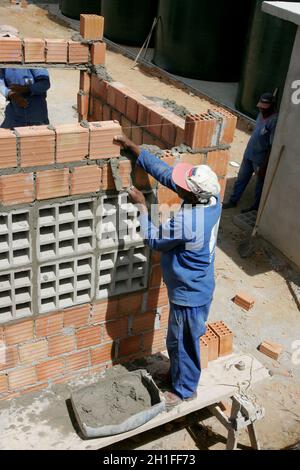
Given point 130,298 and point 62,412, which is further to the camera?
point 130,298

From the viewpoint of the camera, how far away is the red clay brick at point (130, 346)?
4.14 metres

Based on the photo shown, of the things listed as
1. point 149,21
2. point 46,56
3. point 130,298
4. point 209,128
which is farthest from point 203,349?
point 149,21

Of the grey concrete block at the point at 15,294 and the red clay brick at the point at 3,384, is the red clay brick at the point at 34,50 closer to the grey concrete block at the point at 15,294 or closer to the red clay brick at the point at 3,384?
the grey concrete block at the point at 15,294

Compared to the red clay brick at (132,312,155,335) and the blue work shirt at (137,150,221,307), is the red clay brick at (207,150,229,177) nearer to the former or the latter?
the blue work shirt at (137,150,221,307)

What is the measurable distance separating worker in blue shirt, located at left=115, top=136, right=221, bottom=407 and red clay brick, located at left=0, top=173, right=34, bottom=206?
619 millimetres

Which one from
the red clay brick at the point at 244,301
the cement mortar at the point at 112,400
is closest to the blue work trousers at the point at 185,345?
the cement mortar at the point at 112,400

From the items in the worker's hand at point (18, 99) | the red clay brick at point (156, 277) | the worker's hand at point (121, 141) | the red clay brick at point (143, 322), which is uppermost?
the worker's hand at point (121, 141)

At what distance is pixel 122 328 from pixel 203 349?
69 centimetres

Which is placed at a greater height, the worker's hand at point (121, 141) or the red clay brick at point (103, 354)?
the worker's hand at point (121, 141)

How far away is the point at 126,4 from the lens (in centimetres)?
1462

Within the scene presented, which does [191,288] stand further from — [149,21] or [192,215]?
[149,21]

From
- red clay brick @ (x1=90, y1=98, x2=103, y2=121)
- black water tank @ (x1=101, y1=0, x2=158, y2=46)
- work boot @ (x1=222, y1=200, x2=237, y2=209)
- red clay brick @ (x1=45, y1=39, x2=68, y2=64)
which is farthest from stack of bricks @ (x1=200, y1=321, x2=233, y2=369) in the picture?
black water tank @ (x1=101, y1=0, x2=158, y2=46)

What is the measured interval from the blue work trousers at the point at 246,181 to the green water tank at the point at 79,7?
11544 mm
